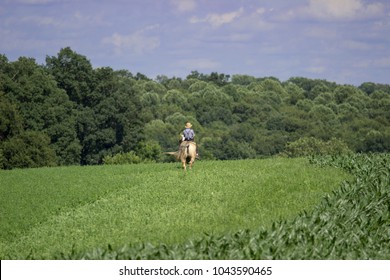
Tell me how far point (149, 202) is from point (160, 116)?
80.2 meters

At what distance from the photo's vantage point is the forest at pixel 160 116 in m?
62.7

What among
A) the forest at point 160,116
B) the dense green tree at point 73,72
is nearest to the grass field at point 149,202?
the forest at point 160,116

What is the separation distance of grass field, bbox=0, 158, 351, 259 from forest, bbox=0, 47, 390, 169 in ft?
90.1

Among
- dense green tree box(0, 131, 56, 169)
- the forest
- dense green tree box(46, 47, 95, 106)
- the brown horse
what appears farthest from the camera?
dense green tree box(46, 47, 95, 106)

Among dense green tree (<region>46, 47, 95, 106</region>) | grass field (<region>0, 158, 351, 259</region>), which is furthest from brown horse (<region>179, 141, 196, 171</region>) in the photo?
dense green tree (<region>46, 47, 95, 106</region>)

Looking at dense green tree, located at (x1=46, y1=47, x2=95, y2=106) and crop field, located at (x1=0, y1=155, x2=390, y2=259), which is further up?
dense green tree, located at (x1=46, y1=47, x2=95, y2=106)

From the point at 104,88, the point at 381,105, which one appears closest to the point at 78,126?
the point at 104,88

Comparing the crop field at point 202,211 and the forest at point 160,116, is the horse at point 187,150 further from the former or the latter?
the forest at point 160,116

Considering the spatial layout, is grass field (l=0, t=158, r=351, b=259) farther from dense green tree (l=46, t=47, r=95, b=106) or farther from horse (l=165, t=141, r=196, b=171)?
dense green tree (l=46, t=47, r=95, b=106)

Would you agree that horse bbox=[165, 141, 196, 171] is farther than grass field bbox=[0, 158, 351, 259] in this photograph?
Yes

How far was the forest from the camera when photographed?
62656 mm

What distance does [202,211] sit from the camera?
21.3 meters
